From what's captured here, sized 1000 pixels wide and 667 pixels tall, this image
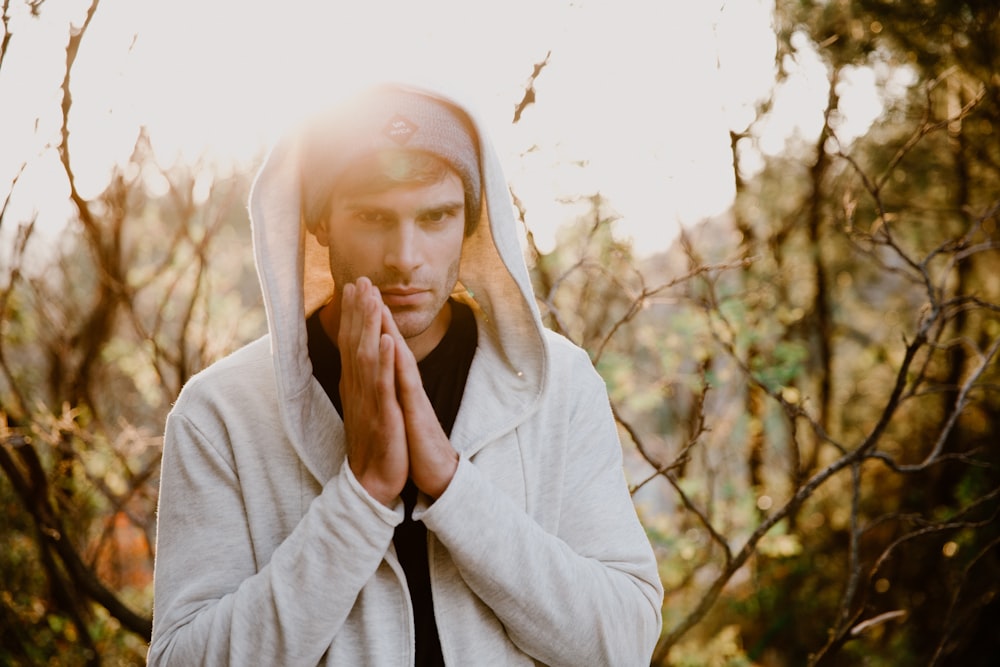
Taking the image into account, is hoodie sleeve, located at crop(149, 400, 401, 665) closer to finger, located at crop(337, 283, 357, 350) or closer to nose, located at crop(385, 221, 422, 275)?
finger, located at crop(337, 283, 357, 350)

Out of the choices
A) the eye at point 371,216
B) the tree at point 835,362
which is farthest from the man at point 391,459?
the tree at point 835,362

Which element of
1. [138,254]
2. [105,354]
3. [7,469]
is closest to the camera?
[7,469]

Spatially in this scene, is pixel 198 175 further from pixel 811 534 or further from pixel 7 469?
pixel 811 534

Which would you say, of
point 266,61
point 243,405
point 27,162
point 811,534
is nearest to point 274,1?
point 266,61

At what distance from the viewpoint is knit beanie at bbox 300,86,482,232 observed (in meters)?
1.47

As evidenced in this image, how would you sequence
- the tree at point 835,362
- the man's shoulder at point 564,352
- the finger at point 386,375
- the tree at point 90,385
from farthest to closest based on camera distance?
Result: the tree at point 835,362, the tree at point 90,385, the man's shoulder at point 564,352, the finger at point 386,375

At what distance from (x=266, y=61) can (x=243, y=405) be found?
82.3 inches

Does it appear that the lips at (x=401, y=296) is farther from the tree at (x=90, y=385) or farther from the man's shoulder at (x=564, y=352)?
the tree at (x=90, y=385)

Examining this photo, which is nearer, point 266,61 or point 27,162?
point 27,162

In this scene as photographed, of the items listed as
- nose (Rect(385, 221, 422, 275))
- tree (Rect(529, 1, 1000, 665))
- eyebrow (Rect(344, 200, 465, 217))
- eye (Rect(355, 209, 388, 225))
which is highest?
eyebrow (Rect(344, 200, 465, 217))

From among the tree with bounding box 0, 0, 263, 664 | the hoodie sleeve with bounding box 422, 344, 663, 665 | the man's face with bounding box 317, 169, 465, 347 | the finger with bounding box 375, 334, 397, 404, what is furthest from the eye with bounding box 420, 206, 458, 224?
the tree with bounding box 0, 0, 263, 664

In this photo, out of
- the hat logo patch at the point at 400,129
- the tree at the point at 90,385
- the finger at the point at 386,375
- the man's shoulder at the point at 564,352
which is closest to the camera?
the finger at the point at 386,375

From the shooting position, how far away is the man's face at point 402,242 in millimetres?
1480

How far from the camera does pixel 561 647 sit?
1.47 m
